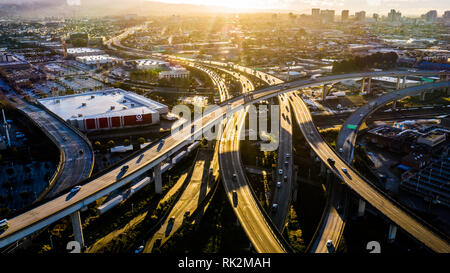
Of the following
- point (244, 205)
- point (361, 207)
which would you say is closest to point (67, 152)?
point (244, 205)

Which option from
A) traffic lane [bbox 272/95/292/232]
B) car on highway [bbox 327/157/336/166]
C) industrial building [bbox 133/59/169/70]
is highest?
industrial building [bbox 133/59/169/70]

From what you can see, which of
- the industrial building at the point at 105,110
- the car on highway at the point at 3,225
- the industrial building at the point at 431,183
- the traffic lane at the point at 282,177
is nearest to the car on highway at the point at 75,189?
the car on highway at the point at 3,225

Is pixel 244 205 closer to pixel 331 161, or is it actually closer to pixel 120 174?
pixel 120 174

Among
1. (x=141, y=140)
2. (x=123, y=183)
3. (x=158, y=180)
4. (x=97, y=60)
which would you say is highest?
(x=97, y=60)

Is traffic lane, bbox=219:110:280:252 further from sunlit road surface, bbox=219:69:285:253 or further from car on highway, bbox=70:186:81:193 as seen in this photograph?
car on highway, bbox=70:186:81:193

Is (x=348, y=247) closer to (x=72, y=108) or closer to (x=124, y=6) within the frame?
(x=72, y=108)

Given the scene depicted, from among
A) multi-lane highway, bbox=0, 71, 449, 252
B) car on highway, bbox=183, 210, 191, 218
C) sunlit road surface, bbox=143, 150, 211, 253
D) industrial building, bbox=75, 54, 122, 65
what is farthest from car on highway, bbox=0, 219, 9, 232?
industrial building, bbox=75, 54, 122, 65
